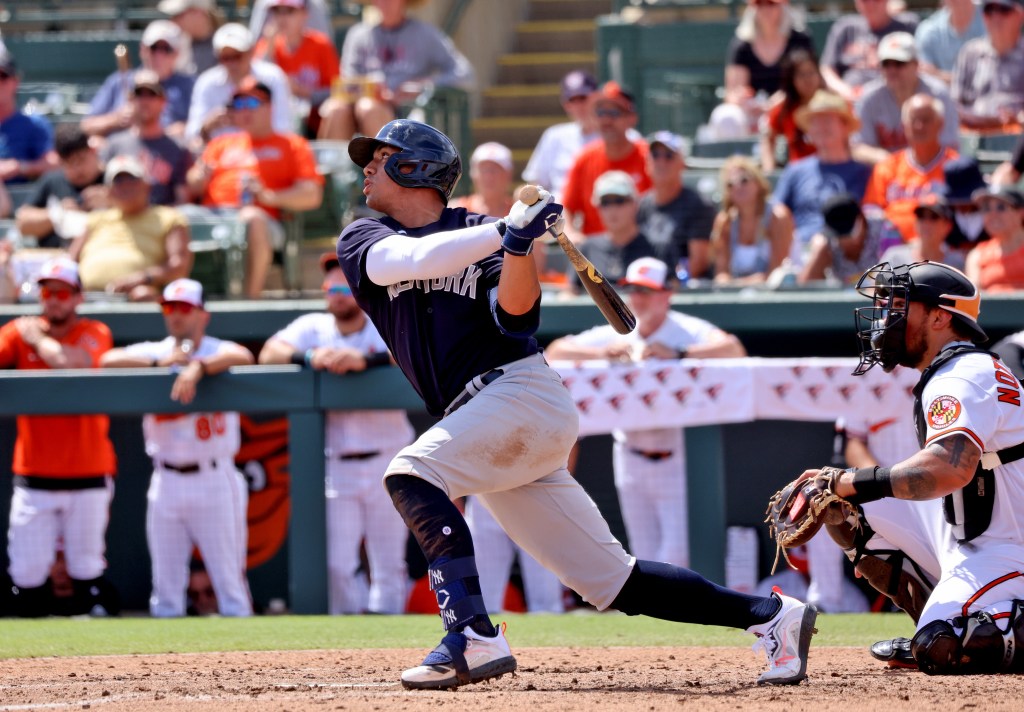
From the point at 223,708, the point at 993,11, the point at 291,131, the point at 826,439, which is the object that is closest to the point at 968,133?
the point at 993,11

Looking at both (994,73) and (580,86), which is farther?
(580,86)

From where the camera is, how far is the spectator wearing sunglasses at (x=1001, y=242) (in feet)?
26.5

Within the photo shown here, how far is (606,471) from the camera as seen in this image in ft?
27.6

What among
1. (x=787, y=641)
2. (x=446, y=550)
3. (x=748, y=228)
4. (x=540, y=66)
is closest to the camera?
(x=446, y=550)

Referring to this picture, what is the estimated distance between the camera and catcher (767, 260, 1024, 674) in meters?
4.36

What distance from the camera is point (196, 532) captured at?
7.76 meters

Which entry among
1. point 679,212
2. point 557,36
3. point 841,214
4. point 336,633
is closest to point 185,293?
point 336,633

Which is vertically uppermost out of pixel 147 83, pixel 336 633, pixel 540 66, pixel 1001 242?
pixel 540 66

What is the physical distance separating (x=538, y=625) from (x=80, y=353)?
3014mm

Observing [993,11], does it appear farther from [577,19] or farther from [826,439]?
[577,19]

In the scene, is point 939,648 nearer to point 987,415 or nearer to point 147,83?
point 987,415

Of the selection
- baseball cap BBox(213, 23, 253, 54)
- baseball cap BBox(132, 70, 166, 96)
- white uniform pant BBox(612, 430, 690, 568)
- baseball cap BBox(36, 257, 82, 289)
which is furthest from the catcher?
baseball cap BBox(213, 23, 253, 54)

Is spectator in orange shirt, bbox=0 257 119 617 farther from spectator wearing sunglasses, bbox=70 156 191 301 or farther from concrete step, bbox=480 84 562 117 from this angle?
concrete step, bbox=480 84 562 117

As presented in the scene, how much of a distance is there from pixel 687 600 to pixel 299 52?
798cm
